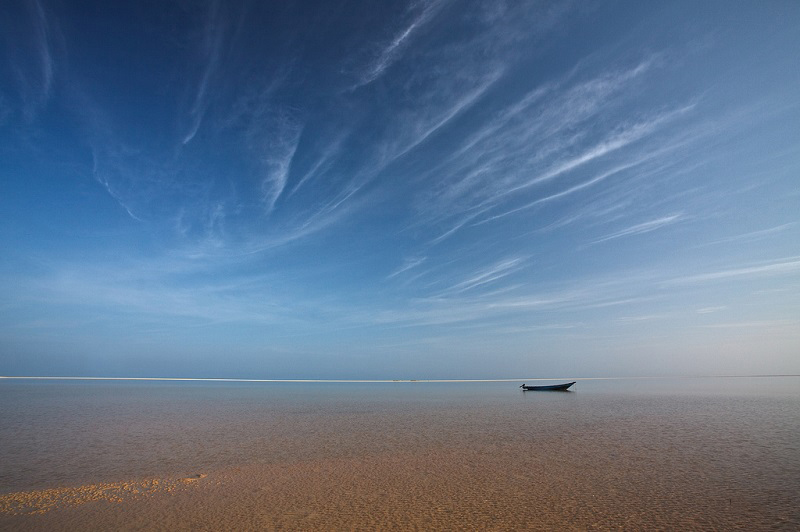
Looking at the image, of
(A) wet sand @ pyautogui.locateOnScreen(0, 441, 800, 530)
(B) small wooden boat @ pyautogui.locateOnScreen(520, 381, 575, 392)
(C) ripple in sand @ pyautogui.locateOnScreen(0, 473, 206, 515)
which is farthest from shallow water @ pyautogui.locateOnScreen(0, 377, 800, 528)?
(B) small wooden boat @ pyautogui.locateOnScreen(520, 381, 575, 392)

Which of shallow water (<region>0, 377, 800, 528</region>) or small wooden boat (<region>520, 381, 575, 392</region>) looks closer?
shallow water (<region>0, 377, 800, 528</region>)

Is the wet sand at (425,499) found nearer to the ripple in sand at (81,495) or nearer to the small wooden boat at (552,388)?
the ripple in sand at (81,495)

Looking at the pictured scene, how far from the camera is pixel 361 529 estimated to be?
7.32 metres

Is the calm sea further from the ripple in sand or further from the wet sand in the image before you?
the wet sand

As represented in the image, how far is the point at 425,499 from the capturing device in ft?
29.5

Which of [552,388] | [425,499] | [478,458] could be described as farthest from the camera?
[552,388]

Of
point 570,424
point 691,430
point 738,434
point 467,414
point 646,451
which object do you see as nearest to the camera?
point 646,451

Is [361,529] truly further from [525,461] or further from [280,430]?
[280,430]

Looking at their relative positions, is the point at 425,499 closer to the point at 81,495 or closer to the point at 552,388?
the point at 81,495

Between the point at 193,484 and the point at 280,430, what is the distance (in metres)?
9.64

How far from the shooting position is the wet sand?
7594mm

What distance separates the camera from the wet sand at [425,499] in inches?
299

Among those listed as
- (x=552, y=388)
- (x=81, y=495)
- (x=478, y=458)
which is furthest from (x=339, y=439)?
(x=552, y=388)

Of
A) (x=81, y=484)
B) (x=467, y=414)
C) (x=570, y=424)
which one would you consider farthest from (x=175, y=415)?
(x=570, y=424)
